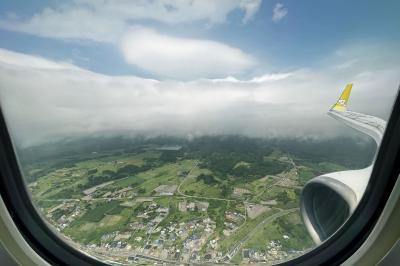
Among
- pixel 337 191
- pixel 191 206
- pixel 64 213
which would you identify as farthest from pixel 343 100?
pixel 64 213

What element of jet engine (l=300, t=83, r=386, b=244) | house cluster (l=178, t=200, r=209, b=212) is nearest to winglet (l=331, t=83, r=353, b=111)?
jet engine (l=300, t=83, r=386, b=244)

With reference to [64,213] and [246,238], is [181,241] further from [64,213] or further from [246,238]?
[64,213]

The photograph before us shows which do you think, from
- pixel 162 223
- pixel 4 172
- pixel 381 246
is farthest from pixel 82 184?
pixel 381 246

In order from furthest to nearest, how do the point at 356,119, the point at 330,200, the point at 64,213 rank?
the point at 330,200 < the point at 356,119 < the point at 64,213

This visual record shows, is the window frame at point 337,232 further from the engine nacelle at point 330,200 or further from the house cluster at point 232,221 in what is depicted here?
the house cluster at point 232,221

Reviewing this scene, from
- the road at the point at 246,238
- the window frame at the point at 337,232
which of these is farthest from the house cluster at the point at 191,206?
the window frame at the point at 337,232

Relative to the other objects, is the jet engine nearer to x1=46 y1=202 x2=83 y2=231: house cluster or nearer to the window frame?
the window frame

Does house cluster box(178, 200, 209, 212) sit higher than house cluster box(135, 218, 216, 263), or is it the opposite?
house cluster box(178, 200, 209, 212)

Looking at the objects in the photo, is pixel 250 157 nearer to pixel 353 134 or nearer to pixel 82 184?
pixel 353 134
